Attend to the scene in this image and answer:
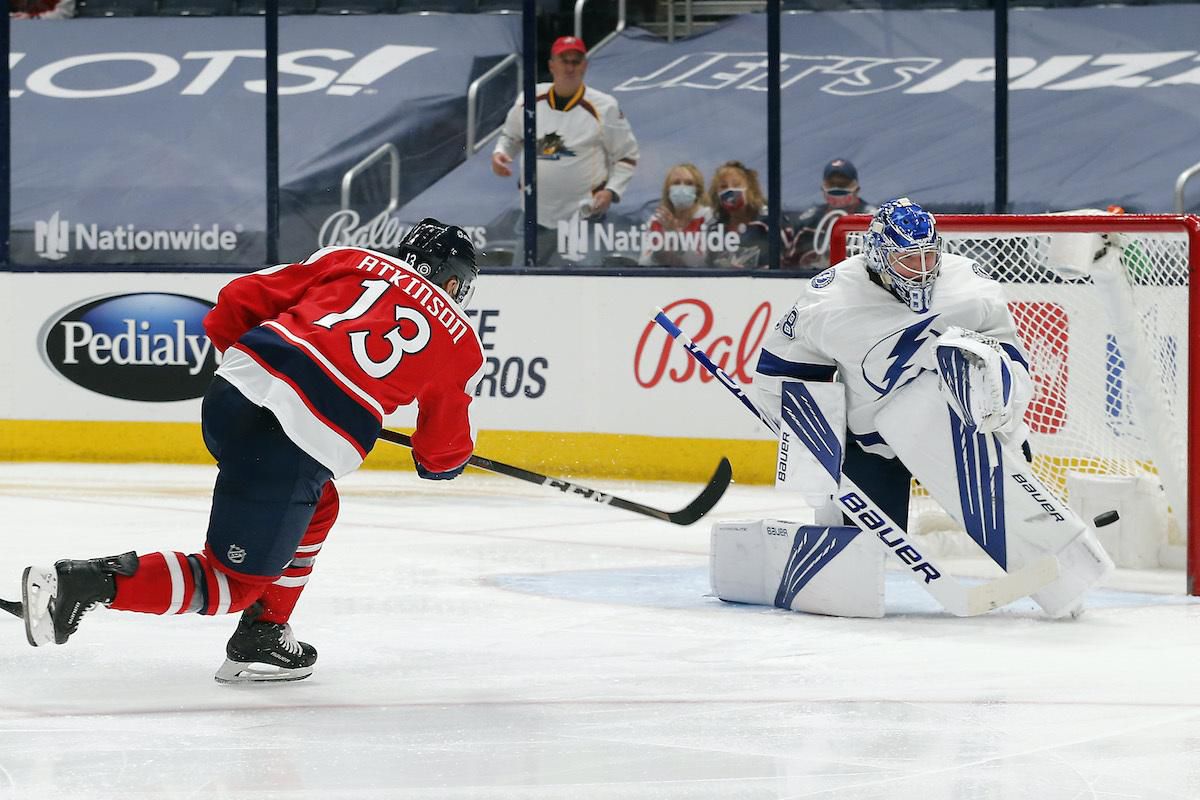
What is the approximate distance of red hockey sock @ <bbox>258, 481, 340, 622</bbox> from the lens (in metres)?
3.41

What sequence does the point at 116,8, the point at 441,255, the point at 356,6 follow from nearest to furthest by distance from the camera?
the point at 441,255, the point at 356,6, the point at 116,8

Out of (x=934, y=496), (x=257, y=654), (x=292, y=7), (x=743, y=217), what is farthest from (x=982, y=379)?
(x=292, y=7)

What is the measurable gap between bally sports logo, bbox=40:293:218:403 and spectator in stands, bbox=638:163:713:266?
180 cm

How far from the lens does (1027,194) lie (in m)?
8.45

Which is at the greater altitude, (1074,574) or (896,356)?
(896,356)

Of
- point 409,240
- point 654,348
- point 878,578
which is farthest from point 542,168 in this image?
point 409,240

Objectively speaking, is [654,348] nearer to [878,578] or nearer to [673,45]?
[673,45]

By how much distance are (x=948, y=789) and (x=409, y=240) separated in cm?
138

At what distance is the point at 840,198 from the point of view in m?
7.82

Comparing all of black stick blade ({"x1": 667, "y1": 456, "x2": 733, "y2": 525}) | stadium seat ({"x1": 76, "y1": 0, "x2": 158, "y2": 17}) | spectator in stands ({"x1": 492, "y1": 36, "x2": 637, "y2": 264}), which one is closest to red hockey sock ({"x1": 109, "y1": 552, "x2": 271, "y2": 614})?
black stick blade ({"x1": 667, "y1": 456, "x2": 733, "y2": 525})

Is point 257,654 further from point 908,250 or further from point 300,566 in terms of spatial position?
point 908,250

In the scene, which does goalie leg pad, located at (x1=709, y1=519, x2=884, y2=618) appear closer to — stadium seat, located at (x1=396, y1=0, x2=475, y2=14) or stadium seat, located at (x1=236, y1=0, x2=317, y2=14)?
stadium seat, located at (x1=396, y1=0, x2=475, y2=14)

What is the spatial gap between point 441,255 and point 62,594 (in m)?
0.86

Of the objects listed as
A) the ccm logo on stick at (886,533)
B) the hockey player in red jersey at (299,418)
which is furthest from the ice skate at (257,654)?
the ccm logo on stick at (886,533)
